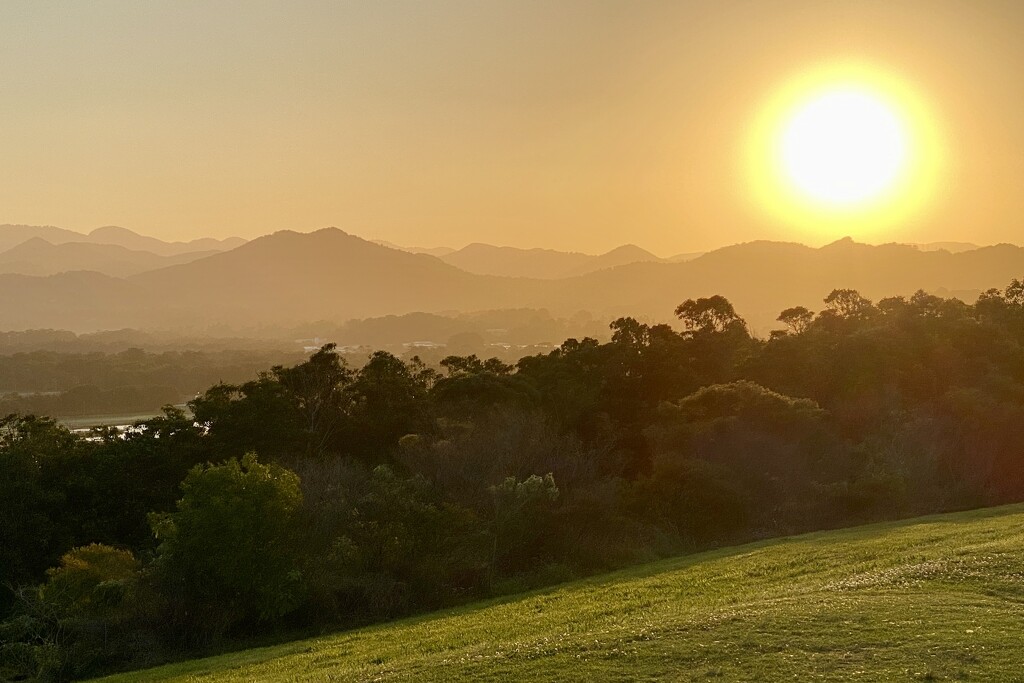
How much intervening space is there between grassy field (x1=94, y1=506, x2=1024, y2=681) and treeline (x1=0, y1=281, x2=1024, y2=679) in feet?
13.2

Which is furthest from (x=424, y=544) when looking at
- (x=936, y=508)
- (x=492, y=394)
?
(x=936, y=508)

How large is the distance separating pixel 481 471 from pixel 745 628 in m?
22.1

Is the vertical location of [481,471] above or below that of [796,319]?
below

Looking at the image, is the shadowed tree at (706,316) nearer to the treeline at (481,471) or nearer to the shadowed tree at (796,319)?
the treeline at (481,471)

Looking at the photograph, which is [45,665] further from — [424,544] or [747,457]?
[747,457]

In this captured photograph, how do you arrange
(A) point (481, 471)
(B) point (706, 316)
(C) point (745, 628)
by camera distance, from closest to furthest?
(C) point (745, 628), (A) point (481, 471), (B) point (706, 316)

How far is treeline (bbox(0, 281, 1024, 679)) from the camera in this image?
25.7 m

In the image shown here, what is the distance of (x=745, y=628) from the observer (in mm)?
13383

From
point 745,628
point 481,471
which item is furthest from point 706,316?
point 745,628

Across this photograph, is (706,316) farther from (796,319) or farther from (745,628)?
(745,628)

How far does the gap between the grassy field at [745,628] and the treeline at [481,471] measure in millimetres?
4035

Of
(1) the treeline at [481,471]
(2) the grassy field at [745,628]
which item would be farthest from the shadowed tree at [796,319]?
(2) the grassy field at [745,628]

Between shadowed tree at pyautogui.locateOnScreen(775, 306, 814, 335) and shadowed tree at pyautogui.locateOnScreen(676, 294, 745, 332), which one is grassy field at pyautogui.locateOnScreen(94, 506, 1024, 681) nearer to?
shadowed tree at pyautogui.locateOnScreen(676, 294, 745, 332)

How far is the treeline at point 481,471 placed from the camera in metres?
25.7
